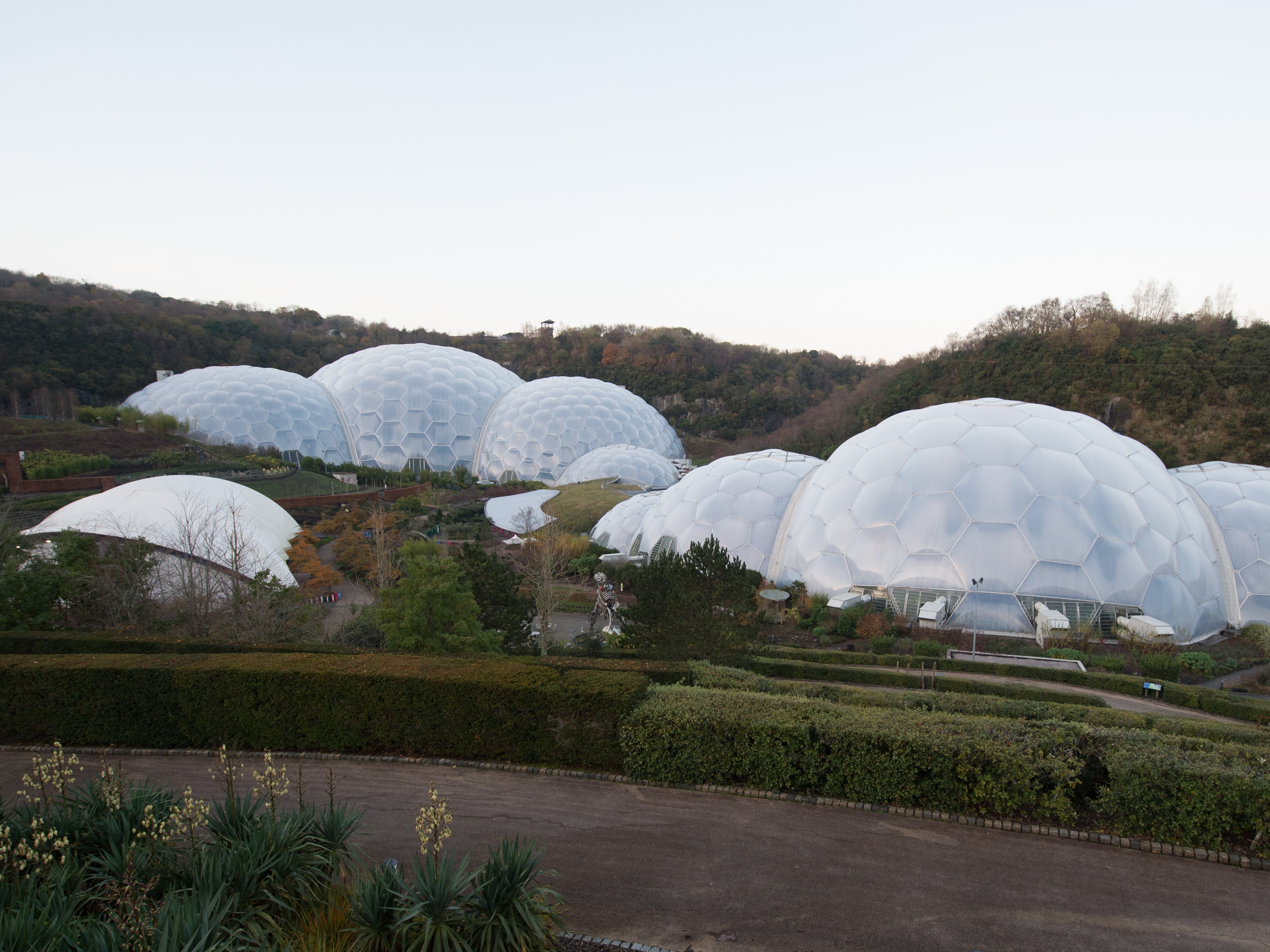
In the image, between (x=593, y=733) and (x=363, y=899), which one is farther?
(x=593, y=733)

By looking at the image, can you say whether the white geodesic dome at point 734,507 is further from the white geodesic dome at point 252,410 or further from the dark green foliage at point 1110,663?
the white geodesic dome at point 252,410

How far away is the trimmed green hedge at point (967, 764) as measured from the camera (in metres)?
6.16

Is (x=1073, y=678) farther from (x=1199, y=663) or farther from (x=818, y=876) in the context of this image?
(x=818, y=876)

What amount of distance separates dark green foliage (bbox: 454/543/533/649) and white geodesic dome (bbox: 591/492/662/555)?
38.7 feet

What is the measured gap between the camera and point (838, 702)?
847 centimetres

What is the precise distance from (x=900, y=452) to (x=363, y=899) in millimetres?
19493

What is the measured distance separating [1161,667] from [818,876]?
14418 mm

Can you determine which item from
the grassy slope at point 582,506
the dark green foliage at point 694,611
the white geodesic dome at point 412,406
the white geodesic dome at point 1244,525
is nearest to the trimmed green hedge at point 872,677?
the dark green foliage at point 694,611

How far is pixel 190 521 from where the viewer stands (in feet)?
56.3

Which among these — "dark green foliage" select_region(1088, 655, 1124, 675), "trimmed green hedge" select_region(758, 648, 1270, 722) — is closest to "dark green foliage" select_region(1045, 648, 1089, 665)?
"dark green foliage" select_region(1088, 655, 1124, 675)

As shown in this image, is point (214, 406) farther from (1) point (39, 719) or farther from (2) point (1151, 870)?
(2) point (1151, 870)

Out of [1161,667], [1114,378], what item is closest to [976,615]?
[1161,667]

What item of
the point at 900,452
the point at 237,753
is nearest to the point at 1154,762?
the point at 237,753

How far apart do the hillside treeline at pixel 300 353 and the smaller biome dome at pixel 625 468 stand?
23.5 m
